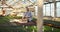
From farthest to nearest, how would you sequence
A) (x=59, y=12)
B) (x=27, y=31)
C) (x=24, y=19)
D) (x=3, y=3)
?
(x=59, y=12)
(x=3, y=3)
(x=24, y=19)
(x=27, y=31)

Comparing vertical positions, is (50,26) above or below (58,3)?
below

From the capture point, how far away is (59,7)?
12.4 meters

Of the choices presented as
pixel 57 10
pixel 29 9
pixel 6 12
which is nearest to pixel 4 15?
pixel 6 12

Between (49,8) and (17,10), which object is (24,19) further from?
(49,8)

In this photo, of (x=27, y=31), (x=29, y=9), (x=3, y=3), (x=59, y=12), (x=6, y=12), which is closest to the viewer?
(x=27, y=31)

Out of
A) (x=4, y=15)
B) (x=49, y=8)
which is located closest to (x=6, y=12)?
(x=4, y=15)

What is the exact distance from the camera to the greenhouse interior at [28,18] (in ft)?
13.1

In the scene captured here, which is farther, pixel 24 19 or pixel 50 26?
pixel 24 19

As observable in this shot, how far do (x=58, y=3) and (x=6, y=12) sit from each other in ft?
11.9

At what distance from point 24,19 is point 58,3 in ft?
14.3

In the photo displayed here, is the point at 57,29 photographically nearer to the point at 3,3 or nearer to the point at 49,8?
the point at 3,3

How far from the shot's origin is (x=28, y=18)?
888 cm

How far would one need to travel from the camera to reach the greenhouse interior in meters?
4.00

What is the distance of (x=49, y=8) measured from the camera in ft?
42.6
